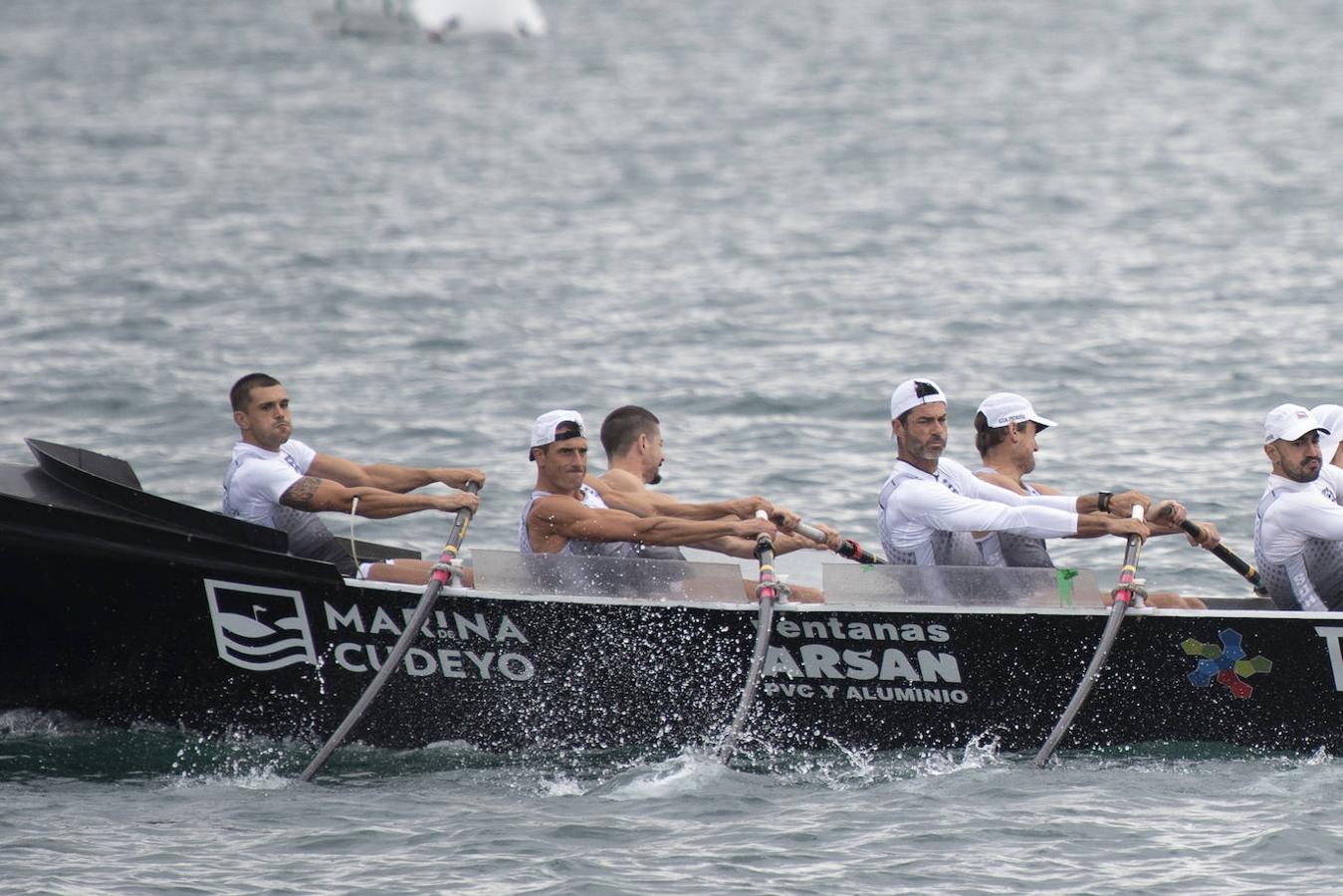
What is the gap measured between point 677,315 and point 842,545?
40.7ft

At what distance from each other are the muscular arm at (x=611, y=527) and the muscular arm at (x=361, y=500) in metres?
0.40

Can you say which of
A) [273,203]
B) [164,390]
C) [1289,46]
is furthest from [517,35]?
[164,390]

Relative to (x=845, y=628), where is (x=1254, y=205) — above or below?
above

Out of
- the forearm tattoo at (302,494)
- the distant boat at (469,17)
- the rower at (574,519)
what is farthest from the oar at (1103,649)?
the distant boat at (469,17)

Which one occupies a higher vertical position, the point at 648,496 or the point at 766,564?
the point at 648,496

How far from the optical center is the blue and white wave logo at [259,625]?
10.7 m

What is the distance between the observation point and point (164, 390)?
768 inches

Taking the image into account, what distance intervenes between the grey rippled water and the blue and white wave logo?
1.58 ft

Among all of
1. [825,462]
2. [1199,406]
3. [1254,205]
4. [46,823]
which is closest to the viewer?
[46,823]

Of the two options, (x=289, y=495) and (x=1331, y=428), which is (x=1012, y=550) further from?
(x=289, y=495)

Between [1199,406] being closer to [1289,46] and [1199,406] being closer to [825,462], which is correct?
[825,462]

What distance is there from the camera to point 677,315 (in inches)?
913

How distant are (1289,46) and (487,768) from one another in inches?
1732

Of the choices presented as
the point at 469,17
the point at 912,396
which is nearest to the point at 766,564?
the point at 912,396
